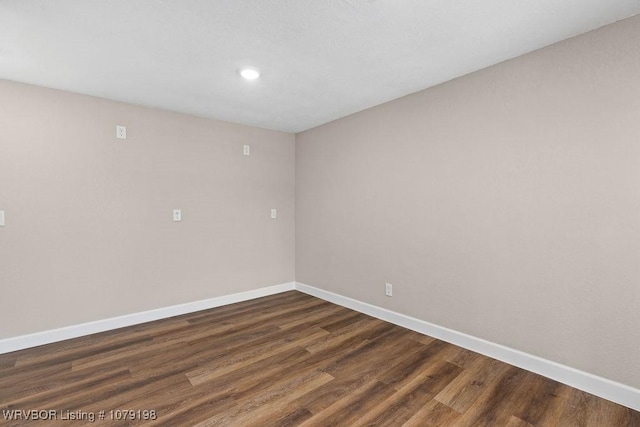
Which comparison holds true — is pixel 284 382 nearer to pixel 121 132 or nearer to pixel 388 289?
pixel 388 289

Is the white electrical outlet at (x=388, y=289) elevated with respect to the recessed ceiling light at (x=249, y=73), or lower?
lower

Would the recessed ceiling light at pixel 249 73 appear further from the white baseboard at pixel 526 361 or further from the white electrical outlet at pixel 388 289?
the white baseboard at pixel 526 361

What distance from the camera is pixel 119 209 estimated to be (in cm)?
299

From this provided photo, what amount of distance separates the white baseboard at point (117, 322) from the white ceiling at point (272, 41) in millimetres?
2235

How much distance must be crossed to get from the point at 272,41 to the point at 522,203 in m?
2.15

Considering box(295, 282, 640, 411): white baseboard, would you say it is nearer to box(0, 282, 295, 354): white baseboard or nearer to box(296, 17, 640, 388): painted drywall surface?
box(296, 17, 640, 388): painted drywall surface

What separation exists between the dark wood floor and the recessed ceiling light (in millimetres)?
2344

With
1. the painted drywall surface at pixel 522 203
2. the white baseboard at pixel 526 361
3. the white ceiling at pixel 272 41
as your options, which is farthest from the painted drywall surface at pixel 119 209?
the white baseboard at pixel 526 361

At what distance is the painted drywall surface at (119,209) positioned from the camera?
2.54 metres

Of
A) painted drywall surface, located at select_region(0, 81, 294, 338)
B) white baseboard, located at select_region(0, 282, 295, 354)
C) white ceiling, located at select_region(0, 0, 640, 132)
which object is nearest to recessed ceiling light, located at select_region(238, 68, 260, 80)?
white ceiling, located at select_region(0, 0, 640, 132)

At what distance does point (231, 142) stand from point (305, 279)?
2139 millimetres

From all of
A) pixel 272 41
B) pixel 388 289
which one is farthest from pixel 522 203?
pixel 272 41

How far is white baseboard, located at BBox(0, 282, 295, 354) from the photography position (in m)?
2.52

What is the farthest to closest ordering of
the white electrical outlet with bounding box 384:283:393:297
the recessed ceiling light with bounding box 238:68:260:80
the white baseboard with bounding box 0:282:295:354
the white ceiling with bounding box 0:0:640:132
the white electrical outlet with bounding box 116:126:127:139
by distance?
the white electrical outlet with bounding box 384:283:393:297 → the white electrical outlet with bounding box 116:126:127:139 → the white baseboard with bounding box 0:282:295:354 → the recessed ceiling light with bounding box 238:68:260:80 → the white ceiling with bounding box 0:0:640:132
